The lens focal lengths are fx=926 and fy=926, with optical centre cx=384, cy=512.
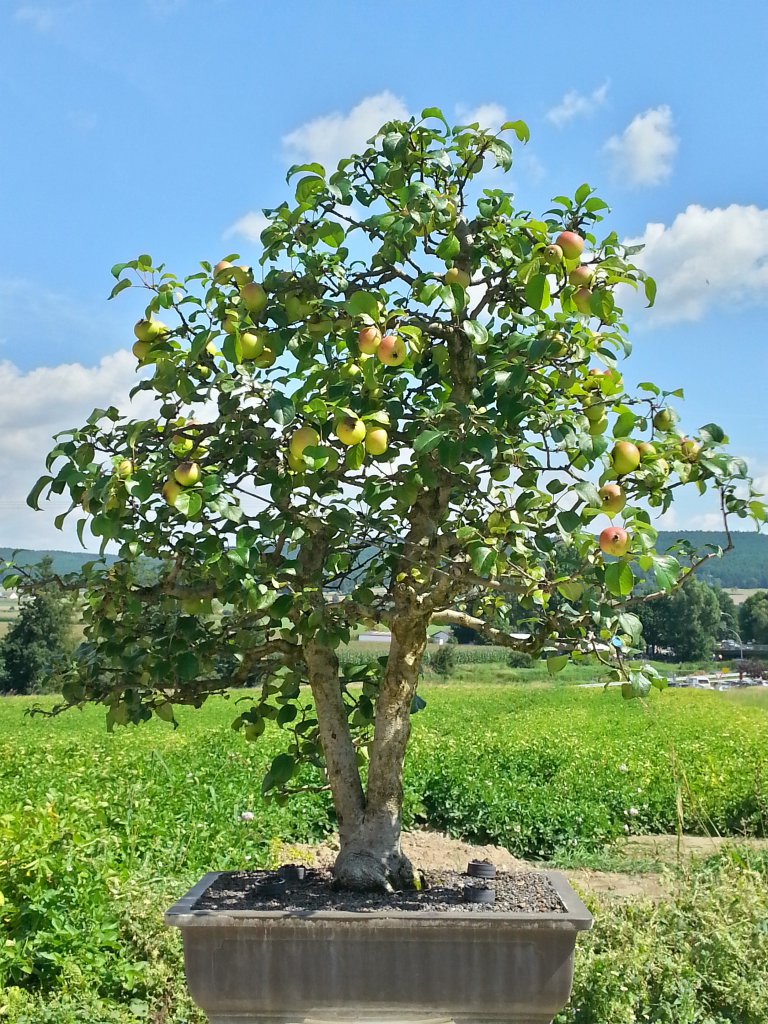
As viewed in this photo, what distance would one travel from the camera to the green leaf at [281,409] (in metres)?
2.27

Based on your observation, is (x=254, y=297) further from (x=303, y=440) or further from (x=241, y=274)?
(x=303, y=440)

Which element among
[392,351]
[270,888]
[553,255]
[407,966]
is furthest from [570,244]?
[270,888]

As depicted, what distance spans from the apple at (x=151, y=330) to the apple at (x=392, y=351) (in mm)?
757

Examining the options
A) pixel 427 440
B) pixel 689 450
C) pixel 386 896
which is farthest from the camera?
pixel 386 896

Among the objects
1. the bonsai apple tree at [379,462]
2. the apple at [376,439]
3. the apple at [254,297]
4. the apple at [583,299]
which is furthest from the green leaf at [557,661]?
the apple at [254,297]

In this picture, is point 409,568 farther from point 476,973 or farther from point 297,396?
point 476,973

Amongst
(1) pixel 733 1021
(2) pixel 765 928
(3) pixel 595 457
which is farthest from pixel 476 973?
(2) pixel 765 928

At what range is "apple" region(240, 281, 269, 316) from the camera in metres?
2.52

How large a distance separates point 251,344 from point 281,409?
0.25 meters

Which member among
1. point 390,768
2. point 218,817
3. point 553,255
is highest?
point 553,255

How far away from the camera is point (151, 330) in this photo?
2.68 metres

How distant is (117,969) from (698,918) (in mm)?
2766

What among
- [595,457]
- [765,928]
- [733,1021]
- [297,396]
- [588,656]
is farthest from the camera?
[765,928]

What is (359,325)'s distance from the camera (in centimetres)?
240
